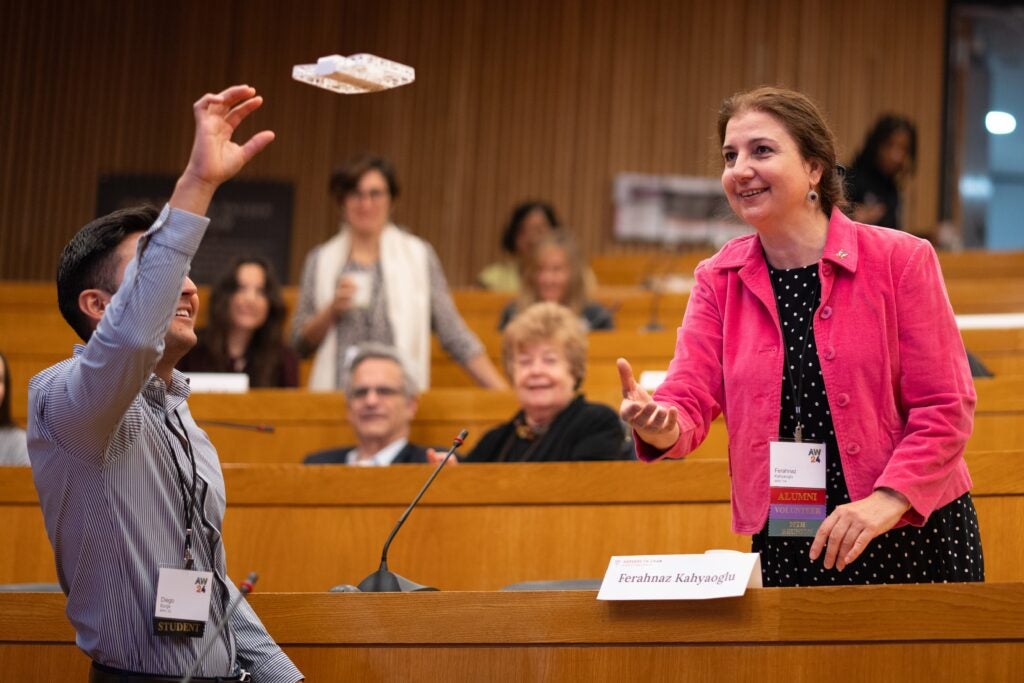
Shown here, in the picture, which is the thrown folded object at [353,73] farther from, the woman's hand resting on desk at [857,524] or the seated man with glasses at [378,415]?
the seated man with glasses at [378,415]

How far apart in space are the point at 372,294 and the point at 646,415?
96.2 inches

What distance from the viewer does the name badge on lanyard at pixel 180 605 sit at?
145 centimetres

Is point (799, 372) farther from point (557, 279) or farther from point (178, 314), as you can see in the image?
point (557, 279)

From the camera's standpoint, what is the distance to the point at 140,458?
4.84 ft

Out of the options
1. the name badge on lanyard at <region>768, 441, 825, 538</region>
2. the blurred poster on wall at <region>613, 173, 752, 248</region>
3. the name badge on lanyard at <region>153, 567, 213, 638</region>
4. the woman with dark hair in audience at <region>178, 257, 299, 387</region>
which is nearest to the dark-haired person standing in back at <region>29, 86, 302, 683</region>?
the name badge on lanyard at <region>153, 567, 213, 638</region>

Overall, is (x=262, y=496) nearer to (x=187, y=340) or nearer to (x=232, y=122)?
(x=187, y=340)

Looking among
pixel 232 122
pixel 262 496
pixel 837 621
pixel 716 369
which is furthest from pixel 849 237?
pixel 262 496

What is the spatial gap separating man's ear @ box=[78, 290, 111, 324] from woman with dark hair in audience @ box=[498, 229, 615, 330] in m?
2.81

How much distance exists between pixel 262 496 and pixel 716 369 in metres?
1.06

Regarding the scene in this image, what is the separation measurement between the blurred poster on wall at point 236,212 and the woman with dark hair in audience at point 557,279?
2.71 m

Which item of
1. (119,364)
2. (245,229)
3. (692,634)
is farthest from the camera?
(245,229)

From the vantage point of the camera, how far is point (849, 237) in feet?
5.65

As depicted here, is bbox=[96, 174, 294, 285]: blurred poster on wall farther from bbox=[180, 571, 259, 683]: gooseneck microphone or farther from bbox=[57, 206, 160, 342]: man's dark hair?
bbox=[180, 571, 259, 683]: gooseneck microphone

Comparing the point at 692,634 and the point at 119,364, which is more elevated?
the point at 119,364
